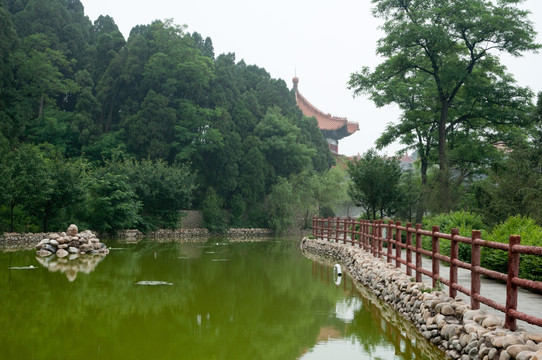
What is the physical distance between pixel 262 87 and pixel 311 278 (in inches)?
1403

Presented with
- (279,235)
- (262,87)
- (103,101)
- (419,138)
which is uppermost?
(262,87)

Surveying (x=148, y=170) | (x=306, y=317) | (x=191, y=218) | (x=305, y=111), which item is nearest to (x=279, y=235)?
(x=191, y=218)

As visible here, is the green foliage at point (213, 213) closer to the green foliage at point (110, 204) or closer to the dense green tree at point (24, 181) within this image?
the green foliage at point (110, 204)

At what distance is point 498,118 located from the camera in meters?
24.0

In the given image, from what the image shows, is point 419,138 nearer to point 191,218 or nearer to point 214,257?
point 214,257

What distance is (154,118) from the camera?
125 ft

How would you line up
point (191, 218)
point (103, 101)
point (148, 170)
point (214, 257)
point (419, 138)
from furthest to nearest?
point (103, 101)
point (191, 218)
point (148, 170)
point (419, 138)
point (214, 257)

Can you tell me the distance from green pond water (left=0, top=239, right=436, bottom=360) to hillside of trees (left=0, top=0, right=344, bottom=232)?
19159 millimetres

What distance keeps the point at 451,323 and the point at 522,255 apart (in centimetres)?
338

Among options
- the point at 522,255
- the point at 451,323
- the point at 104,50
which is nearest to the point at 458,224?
the point at 522,255

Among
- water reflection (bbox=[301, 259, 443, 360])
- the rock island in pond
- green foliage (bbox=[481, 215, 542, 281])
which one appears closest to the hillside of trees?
the rock island in pond

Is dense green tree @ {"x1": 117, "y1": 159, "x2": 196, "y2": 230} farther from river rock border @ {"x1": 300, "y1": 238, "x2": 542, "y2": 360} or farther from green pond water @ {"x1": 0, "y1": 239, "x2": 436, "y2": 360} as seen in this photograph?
river rock border @ {"x1": 300, "y1": 238, "x2": 542, "y2": 360}

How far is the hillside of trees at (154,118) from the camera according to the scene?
3488 cm

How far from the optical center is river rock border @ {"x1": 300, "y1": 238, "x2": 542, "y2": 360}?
4988 millimetres
